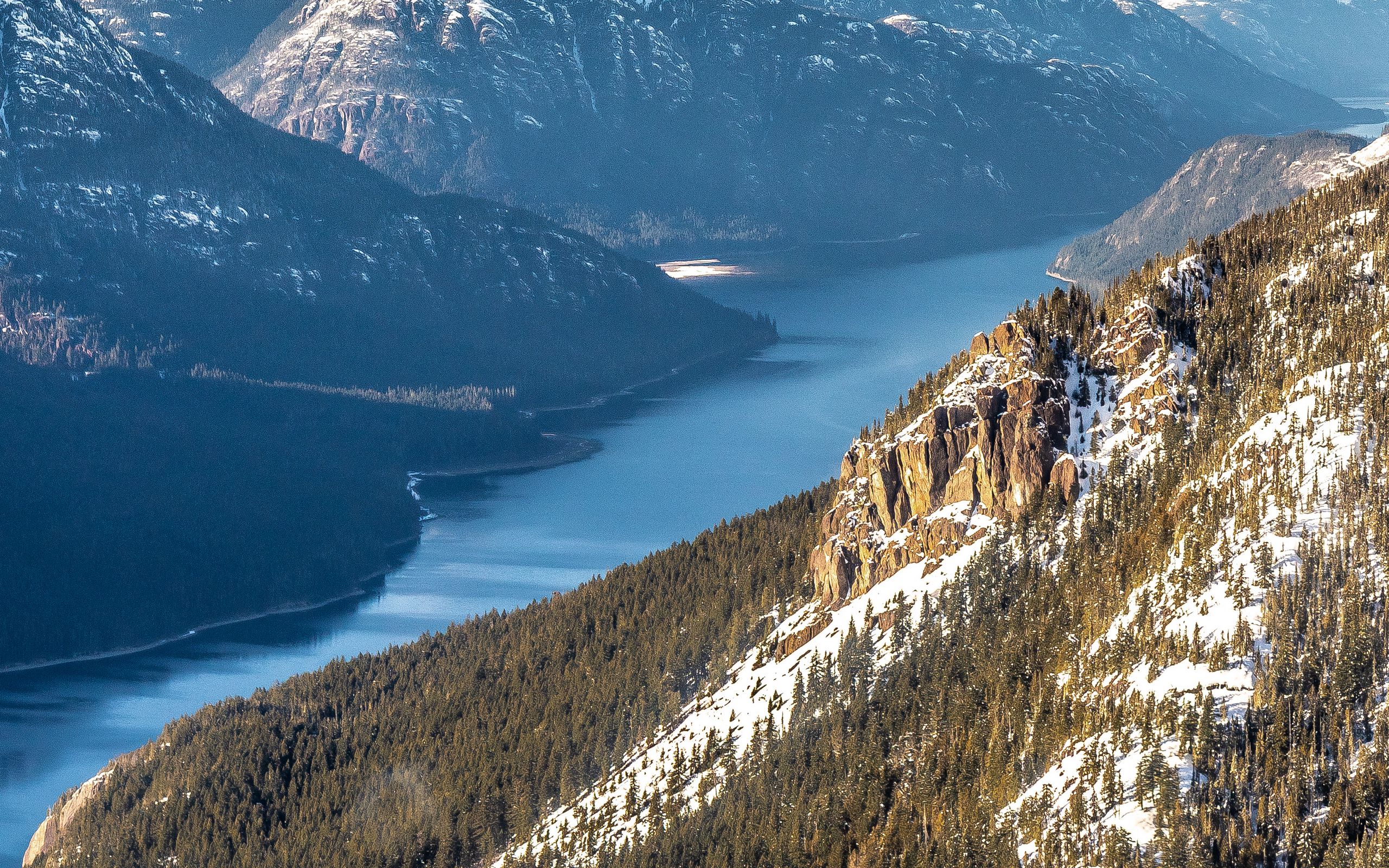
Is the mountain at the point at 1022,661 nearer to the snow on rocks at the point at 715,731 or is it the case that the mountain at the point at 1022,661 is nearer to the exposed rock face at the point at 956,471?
the exposed rock face at the point at 956,471

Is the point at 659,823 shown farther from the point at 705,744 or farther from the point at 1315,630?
the point at 1315,630

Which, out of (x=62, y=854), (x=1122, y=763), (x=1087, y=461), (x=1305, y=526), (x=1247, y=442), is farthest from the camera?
(x=62, y=854)

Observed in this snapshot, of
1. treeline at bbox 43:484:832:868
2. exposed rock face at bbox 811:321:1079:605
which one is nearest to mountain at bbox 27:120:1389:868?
exposed rock face at bbox 811:321:1079:605

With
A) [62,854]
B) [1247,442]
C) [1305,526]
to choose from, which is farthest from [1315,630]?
[62,854]

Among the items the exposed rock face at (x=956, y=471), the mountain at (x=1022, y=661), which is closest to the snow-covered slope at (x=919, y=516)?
the exposed rock face at (x=956, y=471)

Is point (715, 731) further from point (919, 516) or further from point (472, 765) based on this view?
point (472, 765)

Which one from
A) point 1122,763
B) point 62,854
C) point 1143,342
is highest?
point 1143,342
